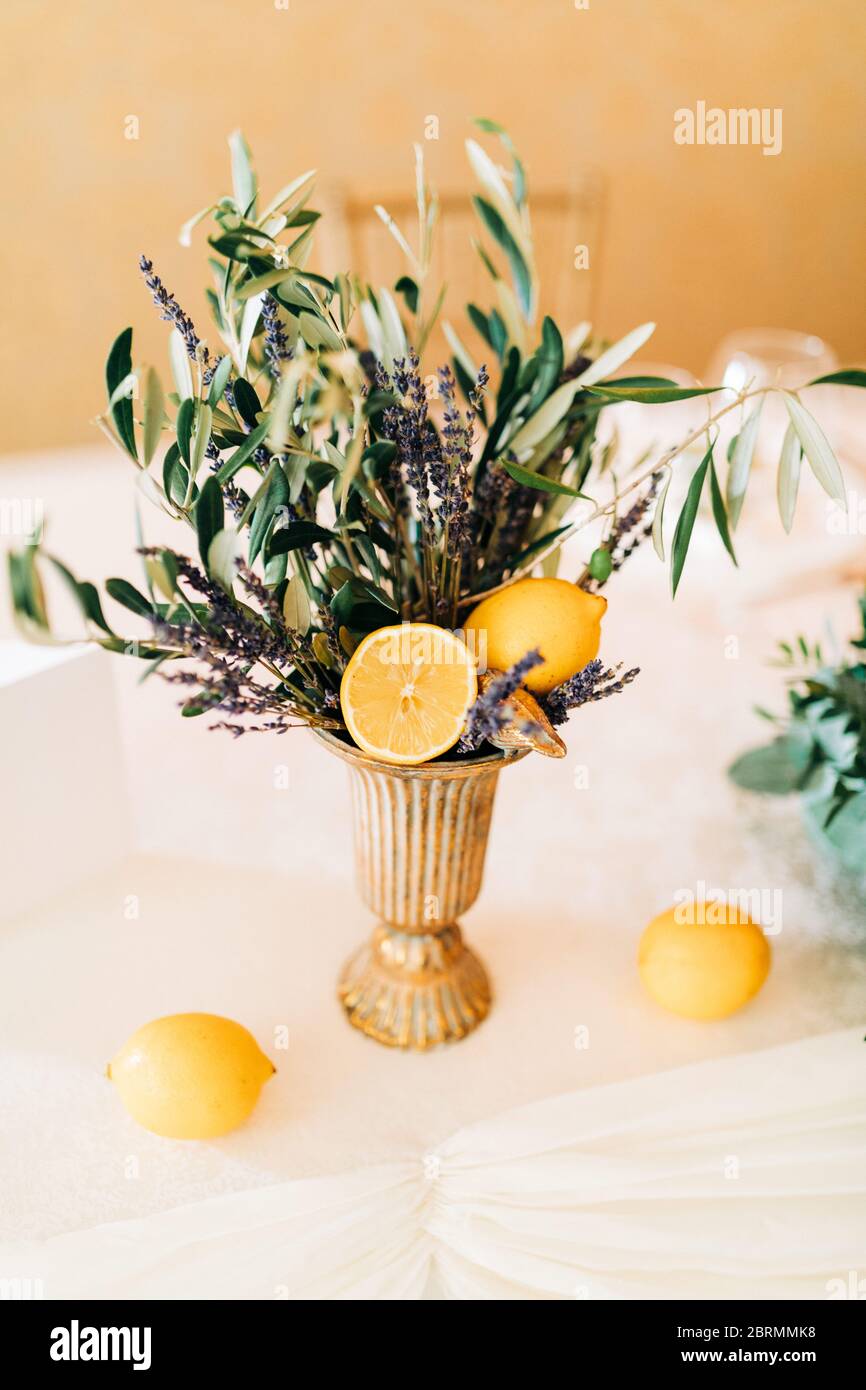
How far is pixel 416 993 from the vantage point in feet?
2.63

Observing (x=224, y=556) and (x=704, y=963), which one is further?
(x=704, y=963)

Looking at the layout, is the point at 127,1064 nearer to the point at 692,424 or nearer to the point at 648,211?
the point at 692,424

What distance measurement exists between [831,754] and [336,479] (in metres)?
0.53

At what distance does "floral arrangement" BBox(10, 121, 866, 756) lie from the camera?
1.83 feet

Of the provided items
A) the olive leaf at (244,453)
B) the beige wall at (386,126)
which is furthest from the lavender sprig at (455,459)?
the beige wall at (386,126)

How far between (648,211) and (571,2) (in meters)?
0.60

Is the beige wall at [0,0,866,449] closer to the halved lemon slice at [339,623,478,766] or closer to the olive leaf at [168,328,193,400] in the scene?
the olive leaf at [168,328,193,400]

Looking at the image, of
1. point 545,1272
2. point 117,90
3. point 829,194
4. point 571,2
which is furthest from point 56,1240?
point 829,194

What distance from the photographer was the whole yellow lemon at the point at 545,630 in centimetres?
61

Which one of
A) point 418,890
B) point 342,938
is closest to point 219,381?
point 418,890

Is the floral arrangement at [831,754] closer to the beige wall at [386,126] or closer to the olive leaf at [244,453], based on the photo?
the olive leaf at [244,453]

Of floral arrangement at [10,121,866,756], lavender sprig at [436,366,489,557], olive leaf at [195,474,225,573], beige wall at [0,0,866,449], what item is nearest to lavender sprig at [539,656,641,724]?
floral arrangement at [10,121,866,756]

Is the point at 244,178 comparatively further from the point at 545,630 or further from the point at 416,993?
the point at 416,993

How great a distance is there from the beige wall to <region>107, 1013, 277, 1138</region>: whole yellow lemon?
8.04ft
